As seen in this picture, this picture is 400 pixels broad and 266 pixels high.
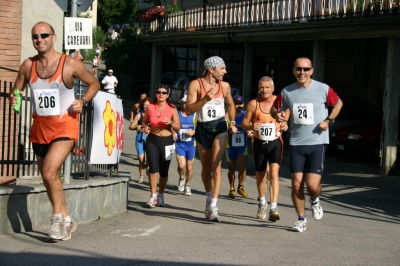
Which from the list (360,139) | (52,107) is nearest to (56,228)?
(52,107)

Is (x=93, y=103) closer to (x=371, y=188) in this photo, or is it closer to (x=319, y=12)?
(x=371, y=188)

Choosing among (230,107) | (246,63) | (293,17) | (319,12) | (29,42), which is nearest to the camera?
(230,107)

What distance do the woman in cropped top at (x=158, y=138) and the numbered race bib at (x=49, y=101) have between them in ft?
13.6

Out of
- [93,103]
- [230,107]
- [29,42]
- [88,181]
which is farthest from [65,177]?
[29,42]

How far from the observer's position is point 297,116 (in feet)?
30.3

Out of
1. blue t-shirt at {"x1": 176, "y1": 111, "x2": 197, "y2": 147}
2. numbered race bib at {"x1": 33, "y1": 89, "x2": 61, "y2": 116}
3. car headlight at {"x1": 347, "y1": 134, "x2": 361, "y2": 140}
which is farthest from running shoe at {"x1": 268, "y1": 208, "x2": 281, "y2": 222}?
car headlight at {"x1": 347, "y1": 134, "x2": 361, "y2": 140}

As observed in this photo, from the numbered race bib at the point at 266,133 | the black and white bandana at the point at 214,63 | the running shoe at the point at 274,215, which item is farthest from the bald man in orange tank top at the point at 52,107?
the numbered race bib at the point at 266,133

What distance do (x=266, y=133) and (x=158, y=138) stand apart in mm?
1918

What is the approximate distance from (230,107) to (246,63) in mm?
19396

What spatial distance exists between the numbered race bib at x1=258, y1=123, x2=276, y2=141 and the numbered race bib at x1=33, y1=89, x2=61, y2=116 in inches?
151

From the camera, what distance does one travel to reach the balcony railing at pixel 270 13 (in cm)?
2042

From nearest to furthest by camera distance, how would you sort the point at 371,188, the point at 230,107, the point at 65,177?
1. the point at 65,177
2. the point at 230,107
3. the point at 371,188

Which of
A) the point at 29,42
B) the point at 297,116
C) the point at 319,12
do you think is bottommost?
the point at 297,116

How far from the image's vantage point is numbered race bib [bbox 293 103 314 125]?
9188 millimetres
